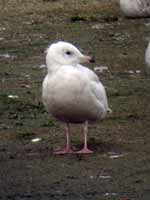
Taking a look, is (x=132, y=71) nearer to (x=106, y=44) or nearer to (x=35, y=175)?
(x=106, y=44)

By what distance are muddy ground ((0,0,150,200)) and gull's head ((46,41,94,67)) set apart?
752mm

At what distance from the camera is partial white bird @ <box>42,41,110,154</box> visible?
914 centimetres

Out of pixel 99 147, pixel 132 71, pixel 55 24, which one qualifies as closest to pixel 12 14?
pixel 55 24

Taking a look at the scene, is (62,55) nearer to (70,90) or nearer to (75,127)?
(70,90)

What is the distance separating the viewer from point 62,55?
938 cm

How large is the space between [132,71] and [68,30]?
355cm

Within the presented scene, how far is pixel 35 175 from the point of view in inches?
339

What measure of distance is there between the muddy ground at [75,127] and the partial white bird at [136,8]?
163 mm

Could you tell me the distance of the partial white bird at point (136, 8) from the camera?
18.1m

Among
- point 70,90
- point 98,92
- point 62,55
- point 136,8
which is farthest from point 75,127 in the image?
point 136,8

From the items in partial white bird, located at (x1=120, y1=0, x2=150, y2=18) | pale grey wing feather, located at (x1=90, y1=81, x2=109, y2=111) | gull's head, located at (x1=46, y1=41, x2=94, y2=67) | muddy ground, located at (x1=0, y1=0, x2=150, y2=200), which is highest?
gull's head, located at (x1=46, y1=41, x2=94, y2=67)

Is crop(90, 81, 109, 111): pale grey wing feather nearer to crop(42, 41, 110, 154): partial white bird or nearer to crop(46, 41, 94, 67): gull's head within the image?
crop(42, 41, 110, 154): partial white bird

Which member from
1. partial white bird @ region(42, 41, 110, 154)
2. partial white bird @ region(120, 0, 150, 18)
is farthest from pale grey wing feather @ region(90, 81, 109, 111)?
partial white bird @ region(120, 0, 150, 18)

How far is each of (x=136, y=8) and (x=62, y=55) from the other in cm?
885
